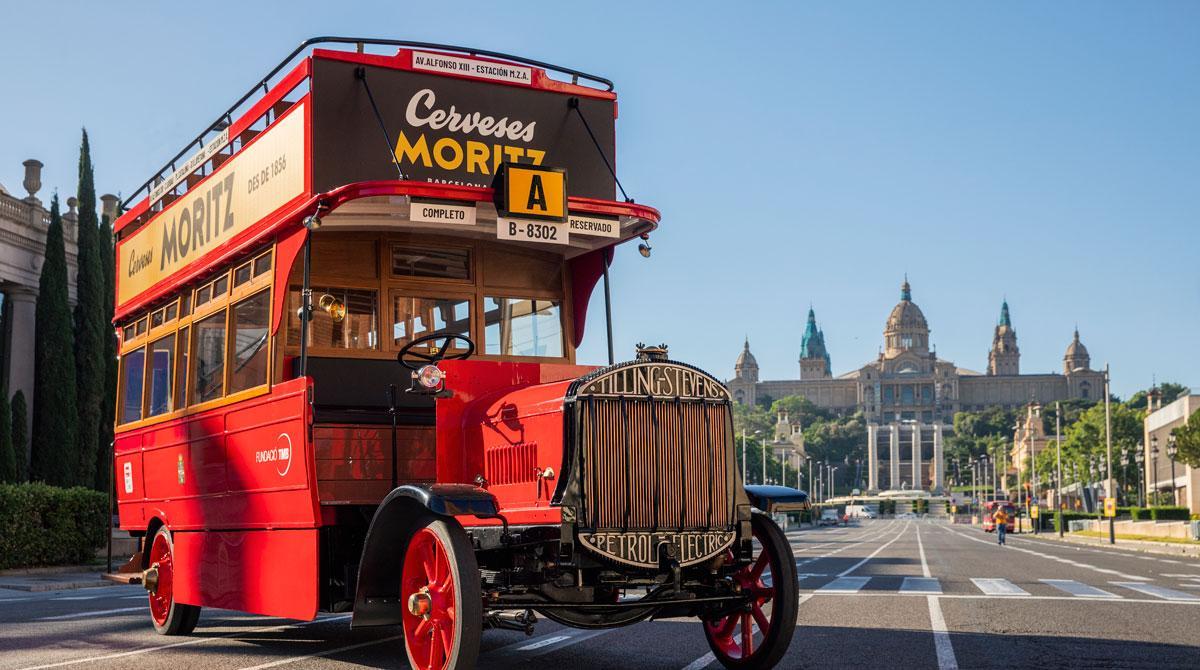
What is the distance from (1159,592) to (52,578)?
21416mm

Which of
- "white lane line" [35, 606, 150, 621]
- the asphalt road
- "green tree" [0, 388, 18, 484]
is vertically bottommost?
"white lane line" [35, 606, 150, 621]

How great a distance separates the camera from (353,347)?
10.8 meters

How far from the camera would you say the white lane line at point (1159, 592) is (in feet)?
58.7

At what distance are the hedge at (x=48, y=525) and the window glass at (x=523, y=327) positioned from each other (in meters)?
21.7

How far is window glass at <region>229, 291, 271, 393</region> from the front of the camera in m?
10.9

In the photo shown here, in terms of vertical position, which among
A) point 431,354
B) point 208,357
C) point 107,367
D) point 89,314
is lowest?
point 431,354

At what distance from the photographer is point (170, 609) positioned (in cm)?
1305

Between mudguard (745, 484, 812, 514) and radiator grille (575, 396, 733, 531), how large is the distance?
4.46ft

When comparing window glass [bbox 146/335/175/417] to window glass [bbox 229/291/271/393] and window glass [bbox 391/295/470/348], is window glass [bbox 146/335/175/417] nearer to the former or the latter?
window glass [bbox 229/291/271/393]

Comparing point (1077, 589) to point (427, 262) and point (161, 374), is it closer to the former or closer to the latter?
point (427, 262)

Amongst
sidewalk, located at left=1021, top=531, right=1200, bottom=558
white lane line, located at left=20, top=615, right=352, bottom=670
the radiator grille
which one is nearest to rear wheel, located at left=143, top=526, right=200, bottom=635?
white lane line, located at left=20, top=615, right=352, bottom=670

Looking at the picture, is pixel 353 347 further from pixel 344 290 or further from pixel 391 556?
pixel 391 556

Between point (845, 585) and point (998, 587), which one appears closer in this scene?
point (998, 587)

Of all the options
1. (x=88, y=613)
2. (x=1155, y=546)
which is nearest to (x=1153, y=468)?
(x=1155, y=546)
